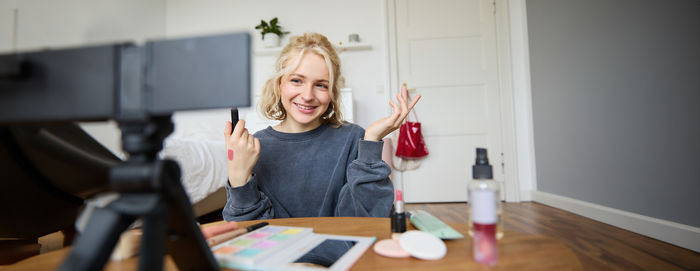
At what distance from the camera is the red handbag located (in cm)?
263

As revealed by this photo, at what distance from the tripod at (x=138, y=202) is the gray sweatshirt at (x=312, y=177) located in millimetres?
499

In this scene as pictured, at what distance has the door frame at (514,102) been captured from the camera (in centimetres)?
276

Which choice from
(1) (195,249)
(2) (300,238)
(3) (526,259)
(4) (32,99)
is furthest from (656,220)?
(4) (32,99)

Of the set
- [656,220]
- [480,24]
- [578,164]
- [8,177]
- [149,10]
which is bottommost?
[656,220]

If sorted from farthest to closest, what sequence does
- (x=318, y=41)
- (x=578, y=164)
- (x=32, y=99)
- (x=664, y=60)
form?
(x=578, y=164), (x=664, y=60), (x=318, y=41), (x=32, y=99)

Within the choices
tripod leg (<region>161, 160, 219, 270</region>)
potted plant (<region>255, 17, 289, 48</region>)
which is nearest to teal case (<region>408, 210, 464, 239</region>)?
tripod leg (<region>161, 160, 219, 270</region>)

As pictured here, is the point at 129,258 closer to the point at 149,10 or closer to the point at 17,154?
the point at 17,154

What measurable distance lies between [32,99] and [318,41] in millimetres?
808

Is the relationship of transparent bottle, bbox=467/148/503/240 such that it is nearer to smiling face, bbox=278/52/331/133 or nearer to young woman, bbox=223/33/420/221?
young woman, bbox=223/33/420/221

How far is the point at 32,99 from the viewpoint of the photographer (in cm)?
27

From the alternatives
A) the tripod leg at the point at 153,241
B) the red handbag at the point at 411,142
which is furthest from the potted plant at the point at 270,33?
the tripod leg at the point at 153,241

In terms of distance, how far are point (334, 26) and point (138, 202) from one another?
3032mm

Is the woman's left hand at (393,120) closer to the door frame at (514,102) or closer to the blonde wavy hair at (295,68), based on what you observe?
the blonde wavy hair at (295,68)

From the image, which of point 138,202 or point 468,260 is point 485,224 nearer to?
point 468,260
